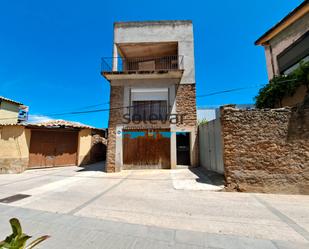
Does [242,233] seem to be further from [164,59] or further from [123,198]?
[164,59]

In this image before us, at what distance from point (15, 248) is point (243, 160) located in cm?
621

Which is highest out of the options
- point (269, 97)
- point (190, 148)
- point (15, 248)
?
point (269, 97)

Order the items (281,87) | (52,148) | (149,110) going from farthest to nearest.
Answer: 1. (52,148)
2. (149,110)
3. (281,87)

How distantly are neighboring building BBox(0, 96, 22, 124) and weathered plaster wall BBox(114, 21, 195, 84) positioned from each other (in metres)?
13.3

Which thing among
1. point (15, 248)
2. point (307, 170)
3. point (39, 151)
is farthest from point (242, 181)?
point (39, 151)

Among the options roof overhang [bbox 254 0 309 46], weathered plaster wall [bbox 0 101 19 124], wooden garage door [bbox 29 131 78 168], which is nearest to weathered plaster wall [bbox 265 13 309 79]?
roof overhang [bbox 254 0 309 46]

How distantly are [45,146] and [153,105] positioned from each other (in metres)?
8.94

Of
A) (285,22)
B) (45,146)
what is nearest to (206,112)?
(285,22)

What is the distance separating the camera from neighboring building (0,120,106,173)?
1048 centimetres

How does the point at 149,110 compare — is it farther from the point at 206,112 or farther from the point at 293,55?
the point at 206,112

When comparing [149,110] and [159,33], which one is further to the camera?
[159,33]

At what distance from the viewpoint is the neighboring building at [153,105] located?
405 inches

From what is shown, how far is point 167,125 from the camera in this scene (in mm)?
10461

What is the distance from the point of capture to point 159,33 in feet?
37.4
